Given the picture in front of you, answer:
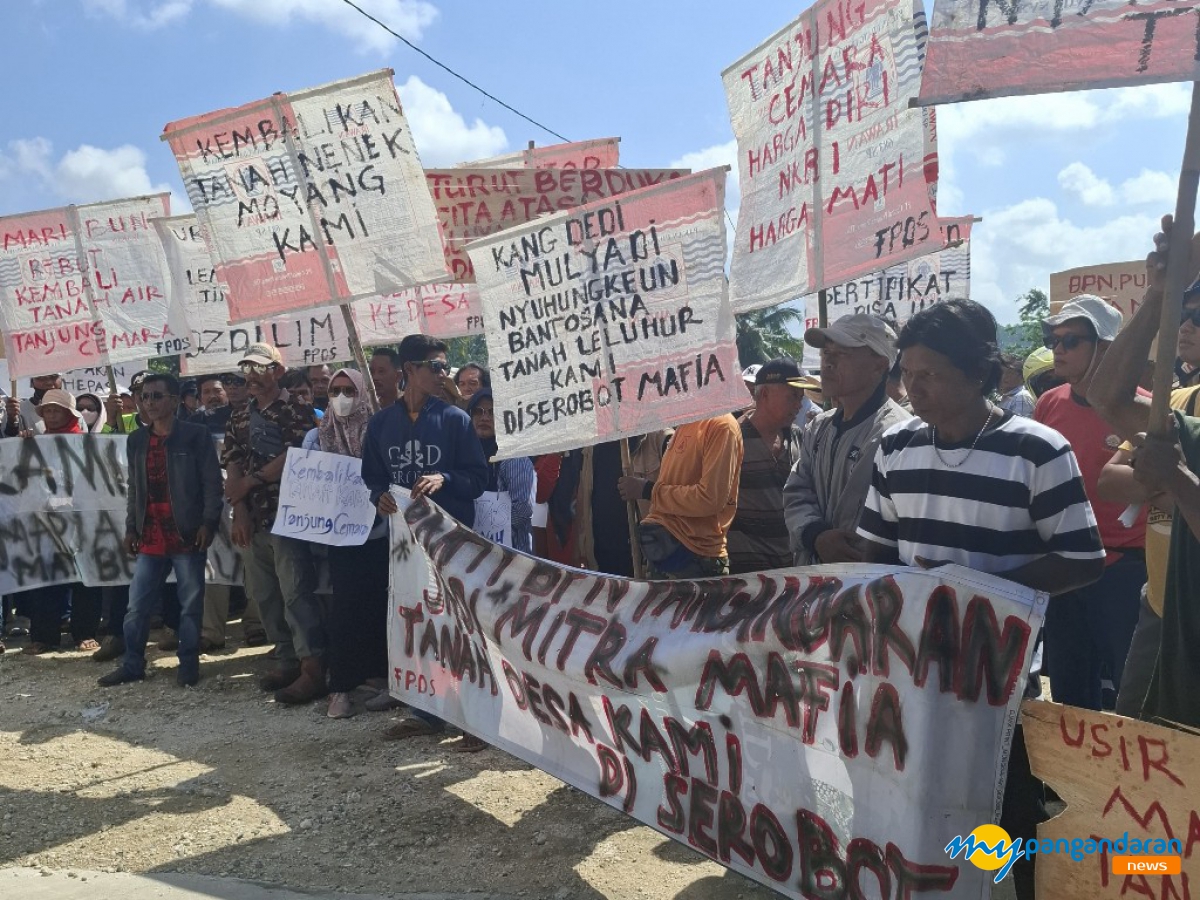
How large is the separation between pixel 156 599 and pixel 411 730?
2586 millimetres

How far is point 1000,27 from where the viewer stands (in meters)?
2.68

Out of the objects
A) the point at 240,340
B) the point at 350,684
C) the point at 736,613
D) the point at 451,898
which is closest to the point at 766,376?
the point at 736,613

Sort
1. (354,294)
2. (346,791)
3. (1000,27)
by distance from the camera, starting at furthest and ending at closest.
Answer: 1. (354,294)
2. (346,791)
3. (1000,27)

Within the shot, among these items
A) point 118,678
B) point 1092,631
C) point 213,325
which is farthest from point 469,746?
point 213,325

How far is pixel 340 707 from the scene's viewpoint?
616 centimetres

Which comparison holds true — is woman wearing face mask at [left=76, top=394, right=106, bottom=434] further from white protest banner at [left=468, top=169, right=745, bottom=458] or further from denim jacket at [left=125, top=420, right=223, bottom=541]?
white protest banner at [left=468, top=169, right=745, bottom=458]

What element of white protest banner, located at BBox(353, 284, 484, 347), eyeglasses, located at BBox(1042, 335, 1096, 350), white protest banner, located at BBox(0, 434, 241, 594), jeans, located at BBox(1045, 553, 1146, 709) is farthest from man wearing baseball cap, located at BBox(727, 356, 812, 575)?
white protest banner, located at BBox(0, 434, 241, 594)

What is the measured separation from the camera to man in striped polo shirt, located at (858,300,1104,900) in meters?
2.95

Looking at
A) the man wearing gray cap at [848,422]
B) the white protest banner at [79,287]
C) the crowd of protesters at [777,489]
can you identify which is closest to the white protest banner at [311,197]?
the crowd of protesters at [777,489]

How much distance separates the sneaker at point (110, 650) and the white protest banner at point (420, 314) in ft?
9.29

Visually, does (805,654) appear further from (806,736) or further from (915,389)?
(915,389)

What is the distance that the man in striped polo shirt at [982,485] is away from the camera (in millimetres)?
2952

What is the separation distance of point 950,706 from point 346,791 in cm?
307

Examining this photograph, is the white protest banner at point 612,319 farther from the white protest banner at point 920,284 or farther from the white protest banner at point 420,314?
the white protest banner at point 920,284
